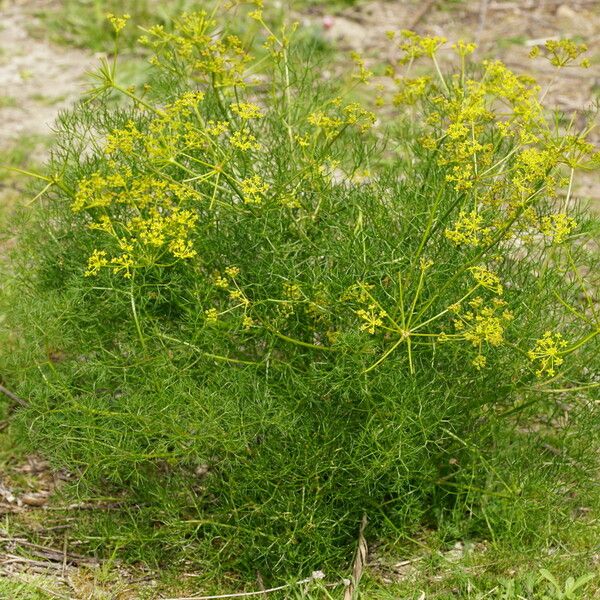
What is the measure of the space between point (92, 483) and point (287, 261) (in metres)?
0.98

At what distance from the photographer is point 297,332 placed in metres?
3.20

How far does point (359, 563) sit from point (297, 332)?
0.73 metres

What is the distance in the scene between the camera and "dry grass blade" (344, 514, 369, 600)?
303 cm

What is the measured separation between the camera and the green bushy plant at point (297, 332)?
2.89m

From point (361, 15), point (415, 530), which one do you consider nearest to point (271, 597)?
point (415, 530)

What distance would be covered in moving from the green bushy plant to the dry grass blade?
66mm

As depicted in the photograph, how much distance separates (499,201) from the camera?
2926 millimetres

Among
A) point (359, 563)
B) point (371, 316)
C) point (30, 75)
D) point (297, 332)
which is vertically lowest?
point (30, 75)

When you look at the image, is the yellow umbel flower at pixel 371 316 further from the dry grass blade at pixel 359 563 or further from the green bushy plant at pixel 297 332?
the dry grass blade at pixel 359 563

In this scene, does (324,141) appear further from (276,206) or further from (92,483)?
(92,483)

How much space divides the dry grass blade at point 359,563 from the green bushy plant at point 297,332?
7cm

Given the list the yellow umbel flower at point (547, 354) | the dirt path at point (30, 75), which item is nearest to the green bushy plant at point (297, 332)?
the yellow umbel flower at point (547, 354)

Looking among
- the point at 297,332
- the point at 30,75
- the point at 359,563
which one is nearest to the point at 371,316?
the point at 297,332

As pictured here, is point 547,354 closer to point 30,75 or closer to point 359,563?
point 359,563
